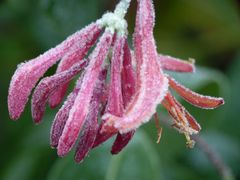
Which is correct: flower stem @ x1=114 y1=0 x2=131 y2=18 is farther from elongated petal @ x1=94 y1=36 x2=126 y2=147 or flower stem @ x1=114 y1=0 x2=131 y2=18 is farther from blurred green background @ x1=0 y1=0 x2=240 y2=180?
blurred green background @ x1=0 y1=0 x2=240 y2=180

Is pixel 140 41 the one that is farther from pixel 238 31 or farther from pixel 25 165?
pixel 238 31

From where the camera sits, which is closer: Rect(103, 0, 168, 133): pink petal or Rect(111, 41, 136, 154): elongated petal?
Rect(103, 0, 168, 133): pink petal

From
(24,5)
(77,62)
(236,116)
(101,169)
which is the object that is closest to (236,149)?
(236,116)

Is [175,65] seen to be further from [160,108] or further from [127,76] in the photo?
[160,108]

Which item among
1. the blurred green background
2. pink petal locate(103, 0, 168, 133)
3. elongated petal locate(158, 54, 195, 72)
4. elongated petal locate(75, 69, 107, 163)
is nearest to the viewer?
pink petal locate(103, 0, 168, 133)

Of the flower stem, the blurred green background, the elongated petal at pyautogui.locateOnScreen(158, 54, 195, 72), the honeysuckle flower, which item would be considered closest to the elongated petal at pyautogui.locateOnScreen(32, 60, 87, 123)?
the honeysuckle flower

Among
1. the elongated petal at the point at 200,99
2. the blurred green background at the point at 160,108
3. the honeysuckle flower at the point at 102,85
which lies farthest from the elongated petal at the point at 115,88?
the blurred green background at the point at 160,108

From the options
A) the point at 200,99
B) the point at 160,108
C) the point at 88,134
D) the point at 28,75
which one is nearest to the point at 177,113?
the point at 200,99
